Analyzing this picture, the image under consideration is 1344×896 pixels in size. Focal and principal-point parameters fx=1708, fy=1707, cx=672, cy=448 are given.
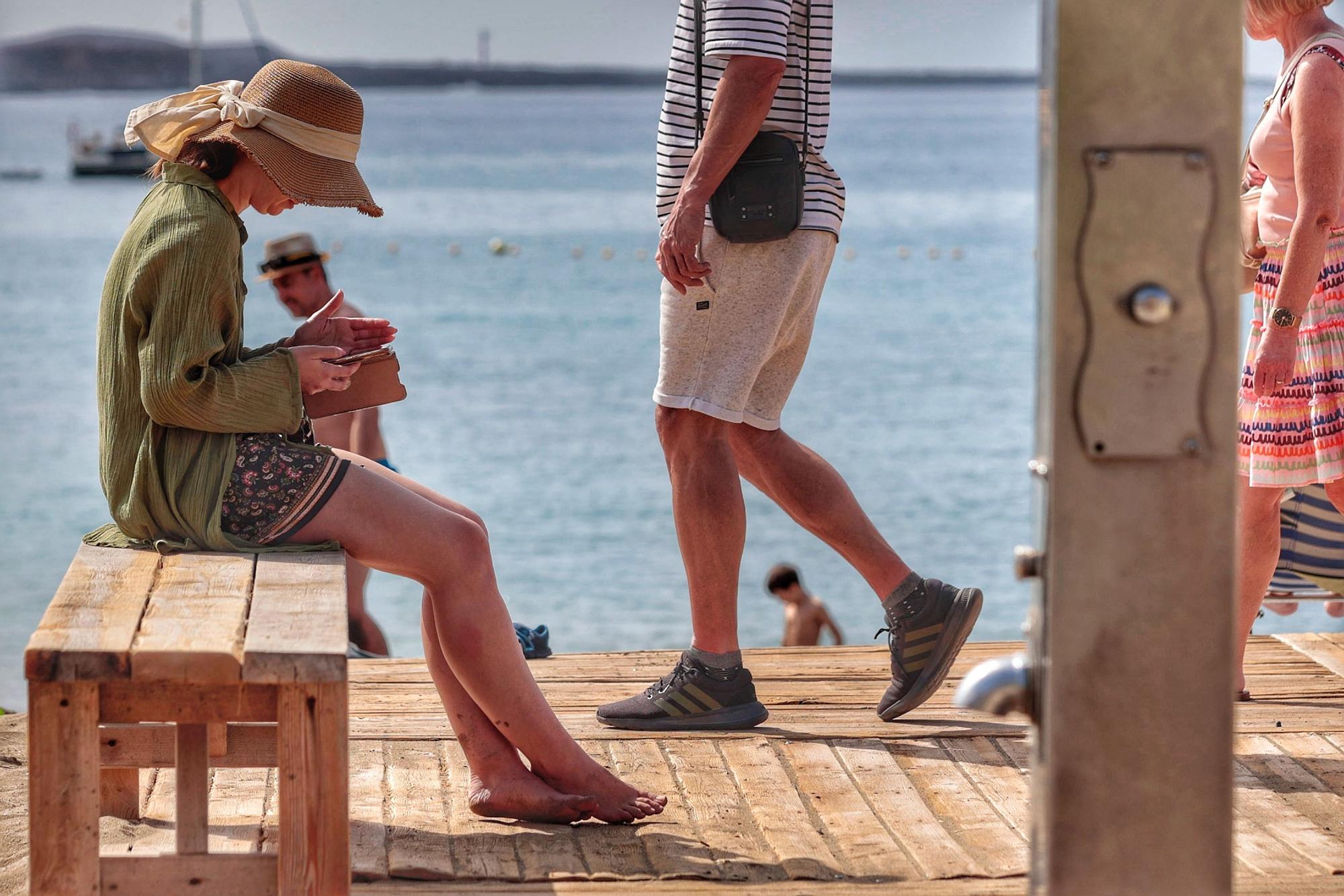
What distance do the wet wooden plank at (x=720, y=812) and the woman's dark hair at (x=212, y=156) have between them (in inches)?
58.3

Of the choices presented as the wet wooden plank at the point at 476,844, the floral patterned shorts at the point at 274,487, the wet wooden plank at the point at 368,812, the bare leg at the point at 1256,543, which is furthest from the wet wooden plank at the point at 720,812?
the bare leg at the point at 1256,543

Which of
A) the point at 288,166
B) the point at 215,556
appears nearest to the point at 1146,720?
the point at 215,556

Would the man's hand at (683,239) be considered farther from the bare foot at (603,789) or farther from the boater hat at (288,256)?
the boater hat at (288,256)

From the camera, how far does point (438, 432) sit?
31.5 metres

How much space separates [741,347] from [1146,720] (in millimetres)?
1979

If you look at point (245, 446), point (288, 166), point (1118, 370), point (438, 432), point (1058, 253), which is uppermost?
point (288, 166)

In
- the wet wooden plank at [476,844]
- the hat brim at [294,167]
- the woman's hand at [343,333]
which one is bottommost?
the wet wooden plank at [476,844]

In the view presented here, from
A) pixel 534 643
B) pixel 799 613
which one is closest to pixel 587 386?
pixel 799 613

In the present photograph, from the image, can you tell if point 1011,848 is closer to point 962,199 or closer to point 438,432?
point 438,432

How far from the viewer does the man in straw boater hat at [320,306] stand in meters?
6.52

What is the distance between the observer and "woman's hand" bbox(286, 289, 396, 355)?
10.3 ft

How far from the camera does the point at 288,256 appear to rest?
21.4ft

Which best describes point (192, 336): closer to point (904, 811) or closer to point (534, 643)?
point (904, 811)

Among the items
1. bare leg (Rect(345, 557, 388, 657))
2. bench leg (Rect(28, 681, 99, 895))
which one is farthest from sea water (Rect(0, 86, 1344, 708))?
bench leg (Rect(28, 681, 99, 895))
